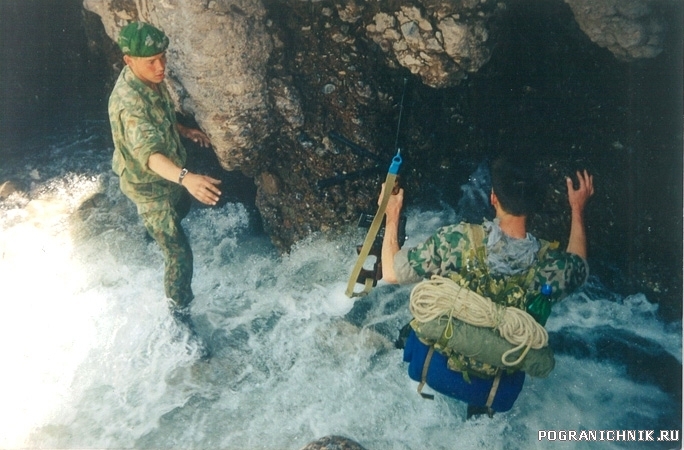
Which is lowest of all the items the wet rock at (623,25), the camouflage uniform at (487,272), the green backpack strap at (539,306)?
the green backpack strap at (539,306)

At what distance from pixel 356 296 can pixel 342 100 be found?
1.10 metres

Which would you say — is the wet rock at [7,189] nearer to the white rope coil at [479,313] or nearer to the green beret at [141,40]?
the green beret at [141,40]

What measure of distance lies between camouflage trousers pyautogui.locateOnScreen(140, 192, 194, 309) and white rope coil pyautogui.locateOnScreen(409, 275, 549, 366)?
1313 mm

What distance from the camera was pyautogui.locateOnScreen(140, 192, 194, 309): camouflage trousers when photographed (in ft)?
9.39

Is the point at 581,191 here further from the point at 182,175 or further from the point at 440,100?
the point at 182,175

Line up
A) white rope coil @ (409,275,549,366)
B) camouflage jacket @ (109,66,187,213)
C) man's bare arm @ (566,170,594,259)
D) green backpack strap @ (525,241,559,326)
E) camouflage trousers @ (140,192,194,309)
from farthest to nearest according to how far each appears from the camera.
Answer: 1. camouflage trousers @ (140,192,194,309)
2. camouflage jacket @ (109,66,187,213)
3. man's bare arm @ (566,170,594,259)
4. green backpack strap @ (525,241,559,326)
5. white rope coil @ (409,275,549,366)

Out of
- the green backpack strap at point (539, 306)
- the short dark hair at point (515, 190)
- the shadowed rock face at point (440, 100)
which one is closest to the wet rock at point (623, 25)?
the shadowed rock face at point (440, 100)

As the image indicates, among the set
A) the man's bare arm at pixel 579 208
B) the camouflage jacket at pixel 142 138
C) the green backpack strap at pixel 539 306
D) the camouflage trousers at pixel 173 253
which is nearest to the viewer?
the green backpack strap at pixel 539 306

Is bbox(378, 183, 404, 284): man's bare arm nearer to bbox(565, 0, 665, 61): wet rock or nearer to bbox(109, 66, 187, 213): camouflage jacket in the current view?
bbox(109, 66, 187, 213): camouflage jacket

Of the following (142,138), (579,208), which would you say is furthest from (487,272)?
(142,138)

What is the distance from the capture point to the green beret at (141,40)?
8.32ft

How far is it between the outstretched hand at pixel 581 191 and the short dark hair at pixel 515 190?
0.31 metres

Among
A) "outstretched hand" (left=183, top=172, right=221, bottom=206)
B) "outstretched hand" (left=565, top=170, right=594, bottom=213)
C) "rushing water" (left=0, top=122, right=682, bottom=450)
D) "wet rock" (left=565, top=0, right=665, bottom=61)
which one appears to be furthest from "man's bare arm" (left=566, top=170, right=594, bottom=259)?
"outstretched hand" (left=183, top=172, right=221, bottom=206)

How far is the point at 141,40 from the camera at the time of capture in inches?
100
